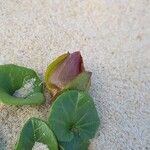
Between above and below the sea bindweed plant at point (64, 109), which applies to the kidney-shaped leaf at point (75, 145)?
below

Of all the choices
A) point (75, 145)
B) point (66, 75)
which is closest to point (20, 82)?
point (66, 75)

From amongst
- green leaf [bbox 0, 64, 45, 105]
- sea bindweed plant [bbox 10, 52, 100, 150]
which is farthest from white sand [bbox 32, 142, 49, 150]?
green leaf [bbox 0, 64, 45, 105]

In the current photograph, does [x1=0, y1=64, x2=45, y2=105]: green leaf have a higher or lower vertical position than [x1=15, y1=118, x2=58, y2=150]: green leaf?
higher

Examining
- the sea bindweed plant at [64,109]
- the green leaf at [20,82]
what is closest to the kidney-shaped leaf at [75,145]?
the sea bindweed plant at [64,109]

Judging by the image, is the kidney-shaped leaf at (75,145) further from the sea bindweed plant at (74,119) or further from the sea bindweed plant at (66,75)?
the sea bindweed plant at (66,75)

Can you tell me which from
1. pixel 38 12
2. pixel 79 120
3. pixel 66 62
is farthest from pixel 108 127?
pixel 38 12

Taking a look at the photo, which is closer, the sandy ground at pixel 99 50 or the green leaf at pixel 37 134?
the green leaf at pixel 37 134

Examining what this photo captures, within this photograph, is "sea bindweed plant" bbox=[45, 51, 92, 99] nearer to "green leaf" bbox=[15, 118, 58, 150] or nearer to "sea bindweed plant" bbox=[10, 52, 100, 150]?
"sea bindweed plant" bbox=[10, 52, 100, 150]
